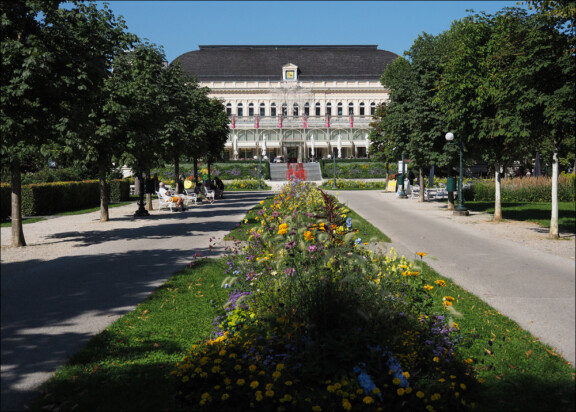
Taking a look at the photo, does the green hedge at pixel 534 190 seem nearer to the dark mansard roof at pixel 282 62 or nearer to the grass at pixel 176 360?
the grass at pixel 176 360

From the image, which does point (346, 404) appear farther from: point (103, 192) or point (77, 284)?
point (103, 192)

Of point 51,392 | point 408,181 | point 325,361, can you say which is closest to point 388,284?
point 325,361

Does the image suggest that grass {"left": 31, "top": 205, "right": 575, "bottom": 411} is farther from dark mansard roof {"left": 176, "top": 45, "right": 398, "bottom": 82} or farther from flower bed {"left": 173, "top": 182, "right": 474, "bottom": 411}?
dark mansard roof {"left": 176, "top": 45, "right": 398, "bottom": 82}

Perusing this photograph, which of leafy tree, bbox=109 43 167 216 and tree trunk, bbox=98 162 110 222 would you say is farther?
tree trunk, bbox=98 162 110 222

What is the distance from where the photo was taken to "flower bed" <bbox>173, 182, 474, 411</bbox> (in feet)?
9.84

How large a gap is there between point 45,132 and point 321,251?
226 cm

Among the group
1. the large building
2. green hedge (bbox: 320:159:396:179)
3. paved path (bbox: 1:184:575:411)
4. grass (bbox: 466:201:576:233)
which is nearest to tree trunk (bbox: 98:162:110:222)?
paved path (bbox: 1:184:575:411)

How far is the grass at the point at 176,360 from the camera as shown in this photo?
63.4 inches

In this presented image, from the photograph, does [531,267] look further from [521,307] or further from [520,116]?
[520,116]

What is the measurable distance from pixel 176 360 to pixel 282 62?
3683 inches

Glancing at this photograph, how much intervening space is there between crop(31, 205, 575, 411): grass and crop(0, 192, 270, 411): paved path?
6.9 inches

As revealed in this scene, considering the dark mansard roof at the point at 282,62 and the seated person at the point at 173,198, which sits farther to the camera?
the dark mansard roof at the point at 282,62

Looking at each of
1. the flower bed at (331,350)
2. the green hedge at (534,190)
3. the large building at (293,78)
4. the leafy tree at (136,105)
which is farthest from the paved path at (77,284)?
the large building at (293,78)

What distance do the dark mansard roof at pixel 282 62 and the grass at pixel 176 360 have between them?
8836cm
